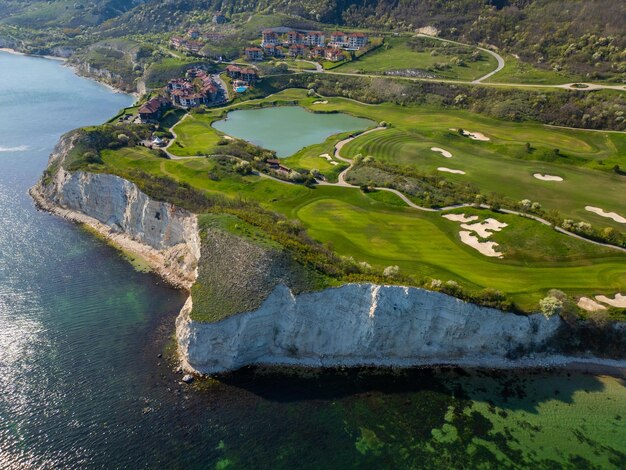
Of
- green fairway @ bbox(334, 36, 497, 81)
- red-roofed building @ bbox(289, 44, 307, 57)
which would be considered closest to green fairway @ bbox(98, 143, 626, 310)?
green fairway @ bbox(334, 36, 497, 81)

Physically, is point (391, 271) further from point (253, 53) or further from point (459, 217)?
point (253, 53)

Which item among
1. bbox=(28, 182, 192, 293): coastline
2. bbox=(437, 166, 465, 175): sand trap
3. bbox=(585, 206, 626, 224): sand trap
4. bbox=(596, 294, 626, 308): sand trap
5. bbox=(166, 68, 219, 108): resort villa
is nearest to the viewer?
bbox=(596, 294, 626, 308): sand trap

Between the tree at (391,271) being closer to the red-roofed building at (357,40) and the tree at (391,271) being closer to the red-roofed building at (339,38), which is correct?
the red-roofed building at (357,40)

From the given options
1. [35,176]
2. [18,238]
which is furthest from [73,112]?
[18,238]

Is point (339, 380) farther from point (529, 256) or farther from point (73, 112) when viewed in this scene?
point (73, 112)

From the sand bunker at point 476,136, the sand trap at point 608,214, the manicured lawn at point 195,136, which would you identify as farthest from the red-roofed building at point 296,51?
the sand trap at point 608,214

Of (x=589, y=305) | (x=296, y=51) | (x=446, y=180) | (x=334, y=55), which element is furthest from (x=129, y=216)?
(x=296, y=51)

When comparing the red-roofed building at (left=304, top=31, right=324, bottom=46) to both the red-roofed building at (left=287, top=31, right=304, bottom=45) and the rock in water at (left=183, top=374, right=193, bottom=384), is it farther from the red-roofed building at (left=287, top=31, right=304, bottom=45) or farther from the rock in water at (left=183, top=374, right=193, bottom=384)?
the rock in water at (left=183, top=374, right=193, bottom=384)
